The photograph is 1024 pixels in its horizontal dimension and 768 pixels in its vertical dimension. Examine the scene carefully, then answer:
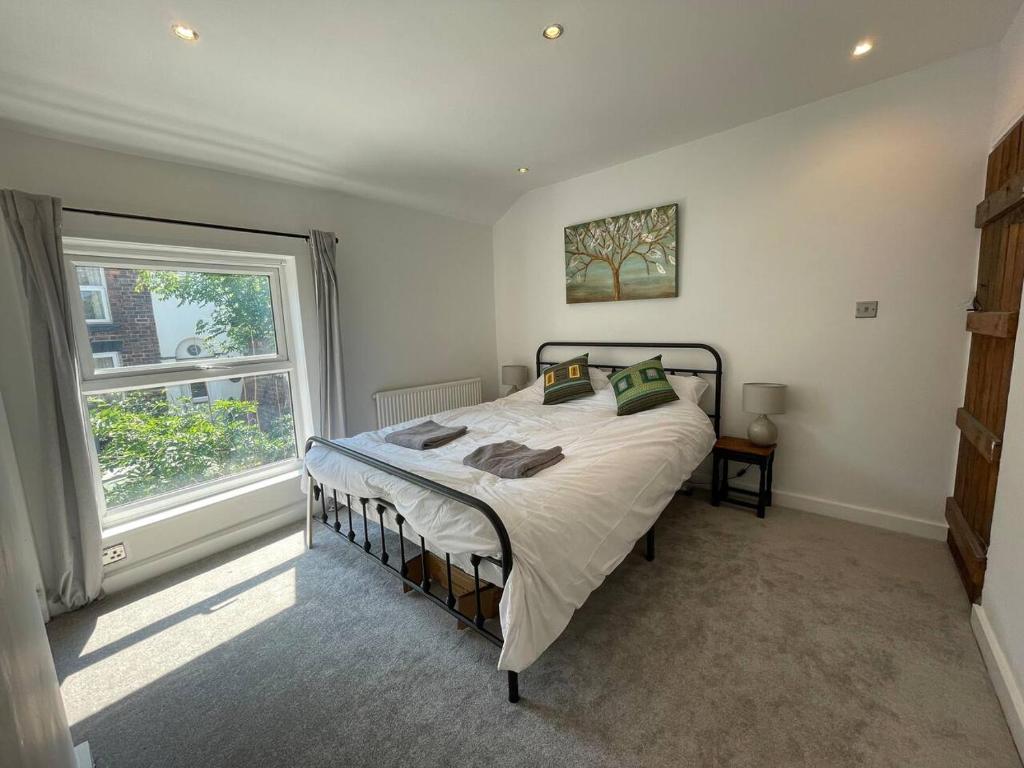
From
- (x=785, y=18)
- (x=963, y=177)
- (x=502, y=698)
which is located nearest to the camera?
(x=502, y=698)

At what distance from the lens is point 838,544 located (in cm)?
248

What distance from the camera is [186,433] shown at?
269 cm

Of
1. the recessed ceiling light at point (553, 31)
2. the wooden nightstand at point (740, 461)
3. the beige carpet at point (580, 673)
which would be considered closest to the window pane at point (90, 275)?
the beige carpet at point (580, 673)

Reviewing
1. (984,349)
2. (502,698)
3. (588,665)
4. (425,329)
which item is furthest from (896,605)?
(425,329)

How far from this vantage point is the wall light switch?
8.34ft

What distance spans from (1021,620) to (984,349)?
135 cm

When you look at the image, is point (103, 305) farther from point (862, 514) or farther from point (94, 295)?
point (862, 514)

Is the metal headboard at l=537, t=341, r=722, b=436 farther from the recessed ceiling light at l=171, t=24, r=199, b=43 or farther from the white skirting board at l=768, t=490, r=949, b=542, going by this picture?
the recessed ceiling light at l=171, t=24, r=199, b=43

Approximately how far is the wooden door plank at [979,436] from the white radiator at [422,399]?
345cm

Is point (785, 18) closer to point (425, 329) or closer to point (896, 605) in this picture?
point (896, 605)

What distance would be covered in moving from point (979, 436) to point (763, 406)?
95cm

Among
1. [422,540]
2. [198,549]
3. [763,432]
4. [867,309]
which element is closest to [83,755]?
[422,540]

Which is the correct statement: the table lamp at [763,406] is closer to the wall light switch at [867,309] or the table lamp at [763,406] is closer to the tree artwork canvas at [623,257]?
the wall light switch at [867,309]

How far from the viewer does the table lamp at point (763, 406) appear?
107 inches
